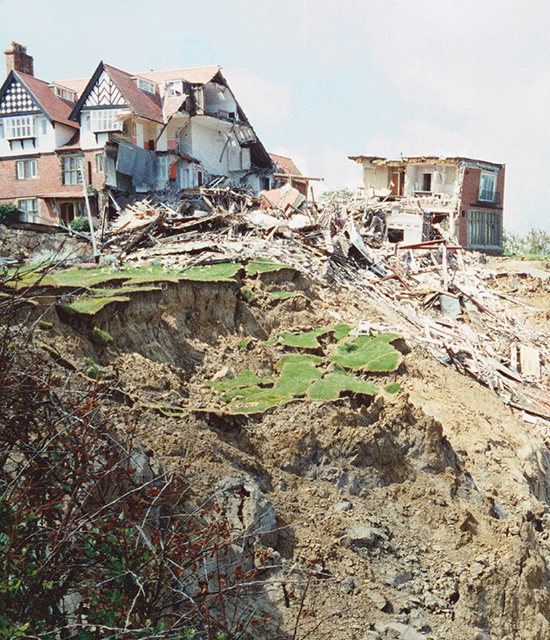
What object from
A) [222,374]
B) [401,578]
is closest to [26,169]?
[222,374]

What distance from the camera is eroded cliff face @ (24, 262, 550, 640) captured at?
10.8 meters

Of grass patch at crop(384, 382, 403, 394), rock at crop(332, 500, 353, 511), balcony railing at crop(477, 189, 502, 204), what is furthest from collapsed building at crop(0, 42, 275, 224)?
rock at crop(332, 500, 353, 511)

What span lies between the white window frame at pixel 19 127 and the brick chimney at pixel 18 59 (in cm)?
267

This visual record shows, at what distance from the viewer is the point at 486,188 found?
44406 millimetres

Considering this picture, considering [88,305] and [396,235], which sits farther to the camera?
[396,235]

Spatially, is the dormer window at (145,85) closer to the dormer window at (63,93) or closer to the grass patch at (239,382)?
the dormer window at (63,93)

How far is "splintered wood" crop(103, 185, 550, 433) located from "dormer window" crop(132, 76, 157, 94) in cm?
732

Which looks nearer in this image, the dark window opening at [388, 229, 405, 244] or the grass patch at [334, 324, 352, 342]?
the grass patch at [334, 324, 352, 342]

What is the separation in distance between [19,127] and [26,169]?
203cm

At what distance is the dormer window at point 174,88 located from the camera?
3728cm

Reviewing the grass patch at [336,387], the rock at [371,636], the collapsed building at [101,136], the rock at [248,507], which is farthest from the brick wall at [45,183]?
the rock at [371,636]

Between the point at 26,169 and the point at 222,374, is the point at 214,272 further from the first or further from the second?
the point at 26,169

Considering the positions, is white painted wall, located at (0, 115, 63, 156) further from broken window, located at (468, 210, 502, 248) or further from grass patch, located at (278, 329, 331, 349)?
broken window, located at (468, 210, 502, 248)

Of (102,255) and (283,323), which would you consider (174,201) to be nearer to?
(102,255)
